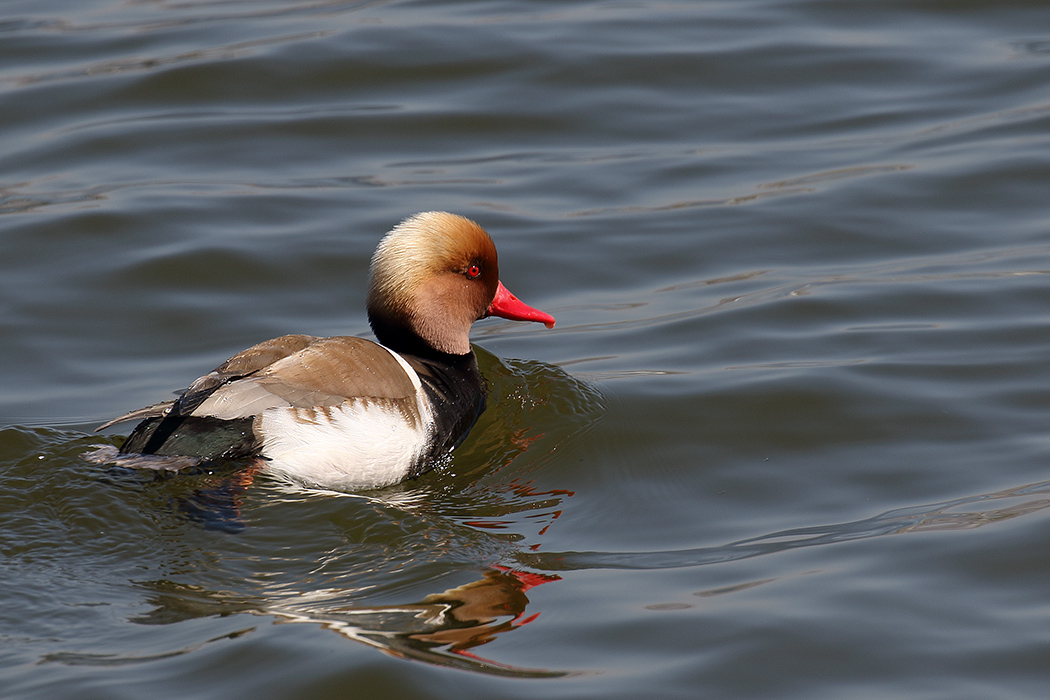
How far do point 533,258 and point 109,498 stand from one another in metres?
4.12

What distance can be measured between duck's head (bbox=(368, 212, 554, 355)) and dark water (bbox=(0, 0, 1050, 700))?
0.64 metres

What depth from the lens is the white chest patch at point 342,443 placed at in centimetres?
579

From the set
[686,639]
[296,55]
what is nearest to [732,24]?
[296,55]

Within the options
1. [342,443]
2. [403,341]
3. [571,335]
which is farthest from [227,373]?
[571,335]

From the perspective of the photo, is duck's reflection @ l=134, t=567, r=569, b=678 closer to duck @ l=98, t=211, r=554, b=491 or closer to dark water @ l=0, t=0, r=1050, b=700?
dark water @ l=0, t=0, r=1050, b=700

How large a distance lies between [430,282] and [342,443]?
3.92 ft

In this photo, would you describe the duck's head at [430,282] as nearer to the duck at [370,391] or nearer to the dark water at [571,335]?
the duck at [370,391]

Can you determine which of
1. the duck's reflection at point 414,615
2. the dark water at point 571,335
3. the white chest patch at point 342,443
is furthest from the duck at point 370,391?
the duck's reflection at point 414,615

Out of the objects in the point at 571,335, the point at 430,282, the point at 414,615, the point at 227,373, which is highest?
the point at 430,282

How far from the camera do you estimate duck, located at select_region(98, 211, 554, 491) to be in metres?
5.68

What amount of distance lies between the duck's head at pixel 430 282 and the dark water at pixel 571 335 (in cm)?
64

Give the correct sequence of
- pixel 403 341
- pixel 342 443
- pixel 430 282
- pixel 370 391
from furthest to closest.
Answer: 1. pixel 403 341
2. pixel 430 282
3. pixel 370 391
4. pixel 342 443

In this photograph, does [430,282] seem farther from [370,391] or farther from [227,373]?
[227,373]

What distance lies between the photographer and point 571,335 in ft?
27.0
